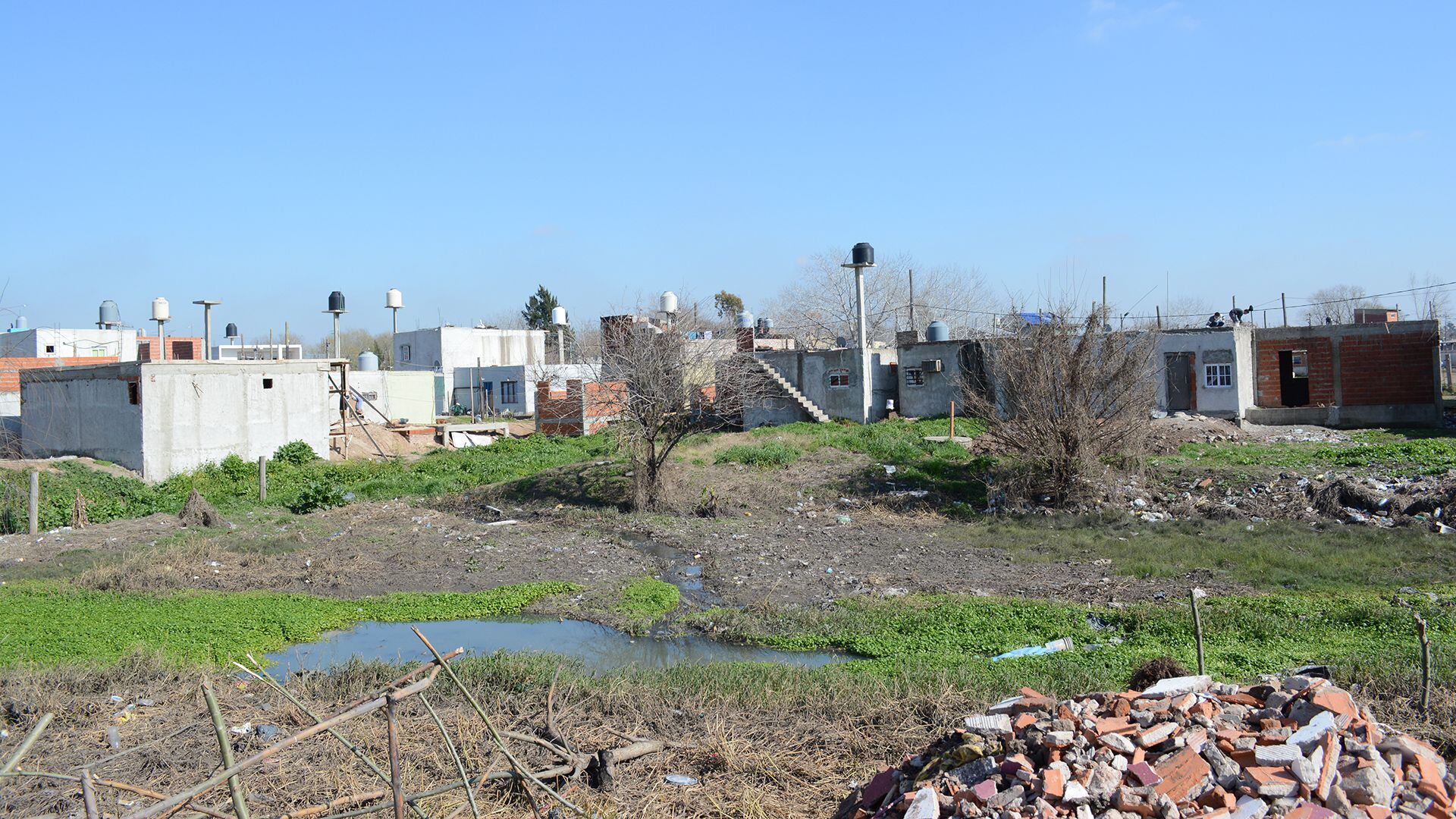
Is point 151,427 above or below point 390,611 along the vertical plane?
above

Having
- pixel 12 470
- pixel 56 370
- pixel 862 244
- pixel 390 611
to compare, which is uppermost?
pixel 862 244

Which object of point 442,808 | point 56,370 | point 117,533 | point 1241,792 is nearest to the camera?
point 1241,792

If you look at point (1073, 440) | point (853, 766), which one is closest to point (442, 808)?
point (853, 766)

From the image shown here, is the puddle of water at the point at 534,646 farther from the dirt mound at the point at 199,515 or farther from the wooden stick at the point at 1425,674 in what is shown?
the dirt mound at the point at 199,515

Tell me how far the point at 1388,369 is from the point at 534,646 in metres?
27.2

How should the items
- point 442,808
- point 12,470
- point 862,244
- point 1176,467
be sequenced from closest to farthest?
point 442,808
point 1176,467
point 12,470
point 862,244

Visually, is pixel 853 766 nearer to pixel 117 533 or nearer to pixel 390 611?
pixel 390 611

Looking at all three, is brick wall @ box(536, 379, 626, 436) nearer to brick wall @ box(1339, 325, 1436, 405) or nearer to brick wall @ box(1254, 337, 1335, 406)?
brick wall @ box(1254, 337, 1335, 406)

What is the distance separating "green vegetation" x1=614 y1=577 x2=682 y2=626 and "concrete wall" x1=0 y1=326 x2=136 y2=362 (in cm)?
4021

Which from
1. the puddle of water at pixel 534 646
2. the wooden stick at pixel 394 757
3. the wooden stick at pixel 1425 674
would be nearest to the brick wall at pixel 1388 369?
the puddle of water at pixel 534 646

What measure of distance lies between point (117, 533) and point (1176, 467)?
67.6 feet

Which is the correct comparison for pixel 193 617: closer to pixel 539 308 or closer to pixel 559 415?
pixel 559 415

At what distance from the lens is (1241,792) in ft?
15.9

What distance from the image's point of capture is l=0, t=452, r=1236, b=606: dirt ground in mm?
14102
